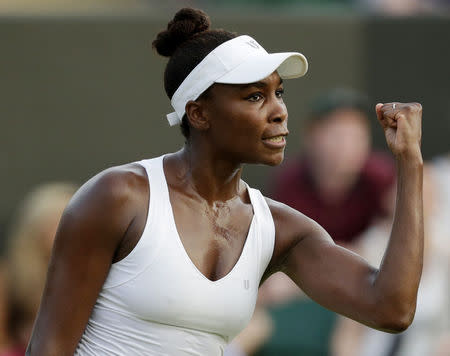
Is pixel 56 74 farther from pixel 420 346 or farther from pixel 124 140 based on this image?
pixel 420 346

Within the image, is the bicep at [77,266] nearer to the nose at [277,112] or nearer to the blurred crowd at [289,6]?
the nose at [277,112]

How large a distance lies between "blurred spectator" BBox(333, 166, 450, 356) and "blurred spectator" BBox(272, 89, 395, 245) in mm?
501

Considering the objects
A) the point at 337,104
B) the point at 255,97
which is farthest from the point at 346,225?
the point at 255,97

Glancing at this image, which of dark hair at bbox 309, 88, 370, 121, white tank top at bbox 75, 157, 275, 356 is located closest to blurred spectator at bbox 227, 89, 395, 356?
dark hair at bbox 309, 88, 370, 121

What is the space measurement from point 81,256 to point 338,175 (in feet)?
11.6

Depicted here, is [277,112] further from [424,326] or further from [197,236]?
[424,326]

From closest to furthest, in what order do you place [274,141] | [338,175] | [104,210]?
[104,210] < [274,141] < [338,175]

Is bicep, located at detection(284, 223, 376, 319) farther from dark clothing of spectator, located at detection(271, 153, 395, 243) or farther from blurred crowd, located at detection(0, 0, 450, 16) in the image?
blurred crowd, located at detection(0, 0, 450, 16)

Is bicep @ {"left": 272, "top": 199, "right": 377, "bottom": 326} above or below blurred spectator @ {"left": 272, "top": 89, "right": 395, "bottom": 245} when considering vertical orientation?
above

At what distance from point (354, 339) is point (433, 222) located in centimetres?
80

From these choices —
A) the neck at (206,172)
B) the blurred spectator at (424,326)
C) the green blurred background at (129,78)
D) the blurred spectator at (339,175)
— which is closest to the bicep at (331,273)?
the neck at (206,172)

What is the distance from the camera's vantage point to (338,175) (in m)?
6.26

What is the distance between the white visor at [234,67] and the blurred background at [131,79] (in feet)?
11.8

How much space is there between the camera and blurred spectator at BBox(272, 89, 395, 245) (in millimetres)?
6191
